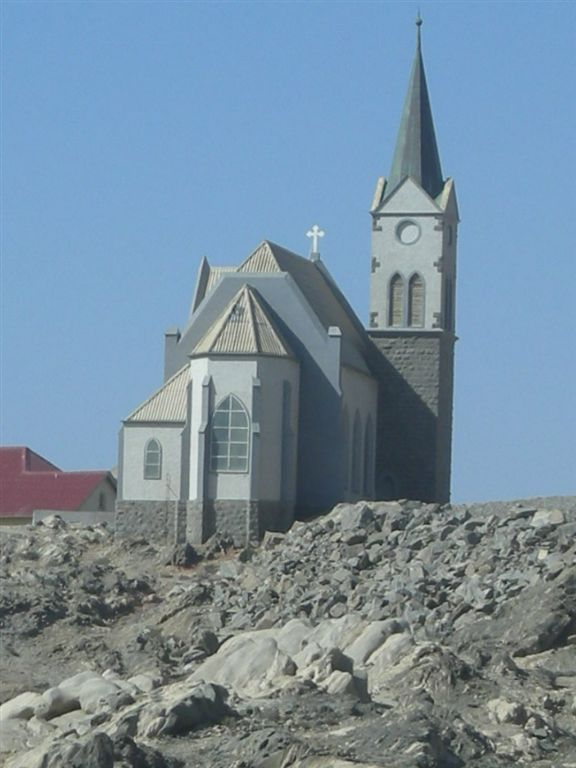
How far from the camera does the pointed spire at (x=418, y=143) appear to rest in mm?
62250

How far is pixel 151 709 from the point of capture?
26.2 metres

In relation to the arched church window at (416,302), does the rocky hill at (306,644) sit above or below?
below

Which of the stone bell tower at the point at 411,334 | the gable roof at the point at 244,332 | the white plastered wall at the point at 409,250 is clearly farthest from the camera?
the white plastered wall at the point at 409,250

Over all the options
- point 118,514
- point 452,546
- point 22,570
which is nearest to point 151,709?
point 452,546

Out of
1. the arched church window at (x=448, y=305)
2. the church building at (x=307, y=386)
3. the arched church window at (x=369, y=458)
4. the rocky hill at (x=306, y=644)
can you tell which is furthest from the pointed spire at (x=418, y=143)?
the rocky hill at (x=306, y=644)

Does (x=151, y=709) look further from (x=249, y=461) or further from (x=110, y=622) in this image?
(x=249, y=461)

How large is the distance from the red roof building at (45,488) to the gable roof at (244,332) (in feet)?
51.1

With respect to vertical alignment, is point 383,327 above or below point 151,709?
above

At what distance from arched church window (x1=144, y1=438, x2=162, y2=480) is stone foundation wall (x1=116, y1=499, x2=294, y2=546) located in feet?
2.38

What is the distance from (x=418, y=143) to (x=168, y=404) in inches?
462

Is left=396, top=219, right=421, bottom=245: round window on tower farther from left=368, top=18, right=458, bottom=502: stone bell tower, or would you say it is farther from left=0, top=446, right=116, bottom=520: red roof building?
left=0, top=446, right=116, bottom=520: red roof building

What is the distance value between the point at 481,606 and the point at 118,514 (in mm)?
18258

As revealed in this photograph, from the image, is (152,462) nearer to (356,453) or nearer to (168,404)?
(168,404)

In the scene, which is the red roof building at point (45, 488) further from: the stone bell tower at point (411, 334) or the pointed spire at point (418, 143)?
the pointed spire at point (418, 143)
